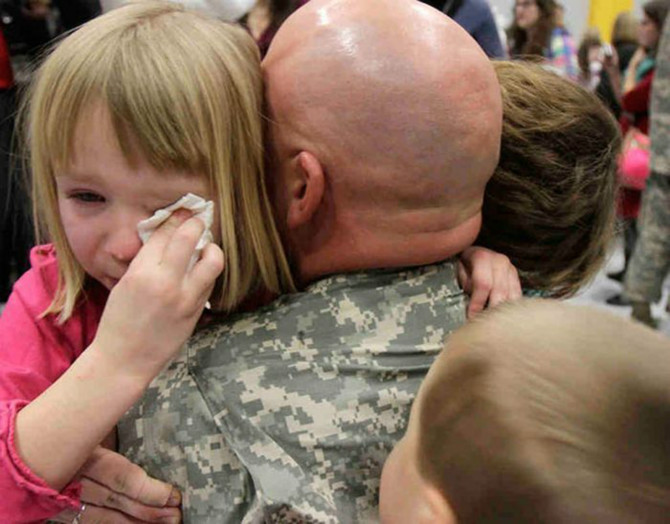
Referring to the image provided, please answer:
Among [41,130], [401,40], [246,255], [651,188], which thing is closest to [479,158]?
[401,40]

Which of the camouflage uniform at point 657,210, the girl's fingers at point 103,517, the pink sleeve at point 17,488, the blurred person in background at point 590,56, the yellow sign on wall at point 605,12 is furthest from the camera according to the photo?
the yellow sign on wall at point 605,12

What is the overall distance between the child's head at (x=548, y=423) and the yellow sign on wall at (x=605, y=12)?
640cm

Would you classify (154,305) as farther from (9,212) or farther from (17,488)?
(9,212)

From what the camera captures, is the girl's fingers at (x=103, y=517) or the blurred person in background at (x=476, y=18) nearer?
the girl's fingers at (x=103, y=517)

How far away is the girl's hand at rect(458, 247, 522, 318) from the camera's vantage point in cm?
91

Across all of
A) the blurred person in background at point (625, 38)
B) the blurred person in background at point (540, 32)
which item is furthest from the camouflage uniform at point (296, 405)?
the blurred person in background at point (625, 38)

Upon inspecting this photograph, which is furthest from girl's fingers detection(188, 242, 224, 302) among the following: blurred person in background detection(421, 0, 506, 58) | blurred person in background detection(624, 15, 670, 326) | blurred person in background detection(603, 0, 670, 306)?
blurred person in background detection(603, 0, 670, 306)

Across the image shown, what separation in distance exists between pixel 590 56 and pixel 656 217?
7.39ft

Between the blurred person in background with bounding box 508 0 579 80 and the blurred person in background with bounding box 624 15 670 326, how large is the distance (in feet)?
5.60

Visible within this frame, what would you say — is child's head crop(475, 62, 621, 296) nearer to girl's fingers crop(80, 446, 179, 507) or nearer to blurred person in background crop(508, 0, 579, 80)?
girl's fingers crop(80, 446, 179, 507)

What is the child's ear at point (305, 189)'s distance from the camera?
0.80 metres

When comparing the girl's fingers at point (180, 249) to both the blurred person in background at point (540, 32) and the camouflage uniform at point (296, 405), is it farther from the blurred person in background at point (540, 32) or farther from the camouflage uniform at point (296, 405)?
the blurred person in background at point (540, 32)

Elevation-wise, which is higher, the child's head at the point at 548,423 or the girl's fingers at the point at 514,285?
the child's head at the point at 548,423

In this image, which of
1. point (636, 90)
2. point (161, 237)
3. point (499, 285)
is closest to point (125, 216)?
point (161, 237)
